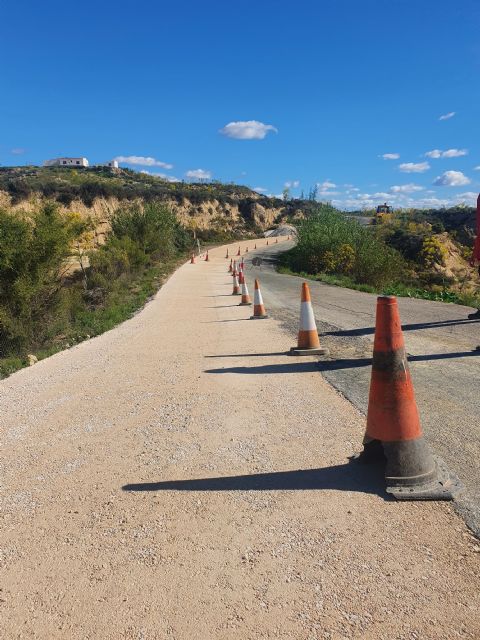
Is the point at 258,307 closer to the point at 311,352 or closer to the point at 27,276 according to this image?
the point at 311,352

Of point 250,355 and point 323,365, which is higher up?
point 323,365

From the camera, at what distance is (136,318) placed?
12.1 meters

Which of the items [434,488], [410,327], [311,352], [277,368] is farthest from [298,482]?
[410,327]

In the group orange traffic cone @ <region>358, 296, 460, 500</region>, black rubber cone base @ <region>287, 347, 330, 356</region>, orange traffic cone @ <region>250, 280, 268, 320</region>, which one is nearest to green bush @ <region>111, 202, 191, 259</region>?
orange traffic cone @ <region>250, 280, 268, 320</region>

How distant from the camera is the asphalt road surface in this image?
3.32m

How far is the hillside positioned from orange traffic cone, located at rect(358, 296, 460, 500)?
28476 mm

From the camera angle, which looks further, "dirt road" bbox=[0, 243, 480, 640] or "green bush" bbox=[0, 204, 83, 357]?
"green bush" bbox=[0, 204, 83, 357]

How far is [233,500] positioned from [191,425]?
53.7 inches

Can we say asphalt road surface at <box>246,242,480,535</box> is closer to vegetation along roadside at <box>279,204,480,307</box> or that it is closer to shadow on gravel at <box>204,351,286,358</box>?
shadow on gravel at <box>204,351,286,358</box>

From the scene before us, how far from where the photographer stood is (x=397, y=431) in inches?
117

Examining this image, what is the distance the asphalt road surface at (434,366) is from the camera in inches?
131

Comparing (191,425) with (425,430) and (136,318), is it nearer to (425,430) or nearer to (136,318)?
(425,430)

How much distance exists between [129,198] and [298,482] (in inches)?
2354

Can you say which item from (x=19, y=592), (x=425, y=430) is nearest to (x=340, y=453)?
(x=425, y=430)
